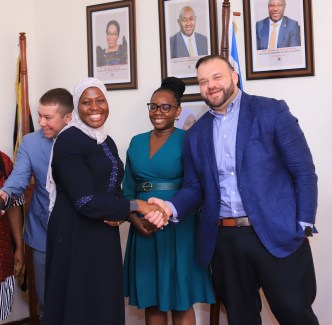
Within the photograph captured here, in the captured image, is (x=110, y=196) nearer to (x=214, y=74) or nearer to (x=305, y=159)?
(x=214, y=74)

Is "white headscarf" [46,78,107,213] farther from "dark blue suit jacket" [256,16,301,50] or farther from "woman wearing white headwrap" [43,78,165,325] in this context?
"dark blue suit jacket" [256,16,301,50]

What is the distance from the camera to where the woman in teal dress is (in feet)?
9.09

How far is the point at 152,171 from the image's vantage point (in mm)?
2797

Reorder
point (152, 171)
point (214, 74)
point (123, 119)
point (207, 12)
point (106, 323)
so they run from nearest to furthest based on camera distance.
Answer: point (106, 323) → point (214, 74) → point (152, 171) → point (207, 12) → point (123, 119)

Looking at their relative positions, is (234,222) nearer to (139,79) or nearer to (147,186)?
(147,186)

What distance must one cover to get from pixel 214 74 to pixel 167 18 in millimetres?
1223

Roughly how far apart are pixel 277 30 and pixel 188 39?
0.62m

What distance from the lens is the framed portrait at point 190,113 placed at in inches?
133

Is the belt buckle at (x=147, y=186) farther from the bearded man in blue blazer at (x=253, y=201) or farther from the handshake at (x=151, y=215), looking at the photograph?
the bearded man in blue blazer at (x=253, y=201)

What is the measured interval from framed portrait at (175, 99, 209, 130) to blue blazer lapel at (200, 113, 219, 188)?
804mm

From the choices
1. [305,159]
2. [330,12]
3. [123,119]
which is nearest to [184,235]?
[305,159]

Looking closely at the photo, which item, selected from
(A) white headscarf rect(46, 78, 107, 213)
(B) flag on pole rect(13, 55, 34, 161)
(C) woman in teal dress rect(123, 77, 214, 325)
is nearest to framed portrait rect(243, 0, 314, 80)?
(C) woman in teal dress rect(123, 77, 214, 325)

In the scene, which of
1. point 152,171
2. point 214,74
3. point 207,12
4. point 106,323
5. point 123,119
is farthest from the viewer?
point 123,119

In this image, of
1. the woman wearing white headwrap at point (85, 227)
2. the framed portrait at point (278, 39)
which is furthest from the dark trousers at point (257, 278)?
the framed portrait at point (278, 39)
